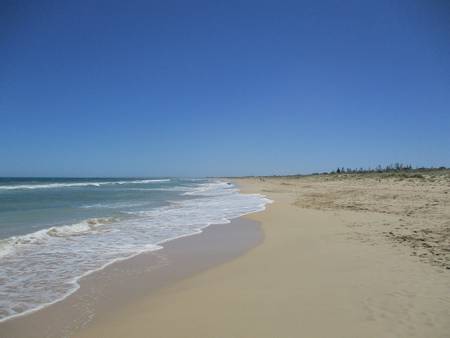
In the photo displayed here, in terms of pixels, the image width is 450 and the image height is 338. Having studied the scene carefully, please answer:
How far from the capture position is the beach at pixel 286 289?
389 centimetres

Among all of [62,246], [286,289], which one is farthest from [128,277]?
[62,246]

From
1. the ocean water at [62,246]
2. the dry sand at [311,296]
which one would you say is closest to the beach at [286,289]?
the dry sand at [311,296]

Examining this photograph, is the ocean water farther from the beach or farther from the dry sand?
the dry sand

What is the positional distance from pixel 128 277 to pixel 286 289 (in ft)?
9.94

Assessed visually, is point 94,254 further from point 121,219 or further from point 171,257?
point 121,219

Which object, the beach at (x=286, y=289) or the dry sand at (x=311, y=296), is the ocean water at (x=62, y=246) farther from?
the dry sand at (x=311, y=296)

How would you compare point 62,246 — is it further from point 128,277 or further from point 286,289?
point 286,289

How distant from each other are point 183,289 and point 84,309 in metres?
1.57

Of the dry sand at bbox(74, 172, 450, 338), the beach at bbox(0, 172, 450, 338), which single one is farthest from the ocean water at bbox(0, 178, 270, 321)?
the dry sand at bbox(74, 172, 450, 338)

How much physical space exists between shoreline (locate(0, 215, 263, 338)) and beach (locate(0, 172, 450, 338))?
32 millimetres

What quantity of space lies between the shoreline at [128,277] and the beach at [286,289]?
3cm

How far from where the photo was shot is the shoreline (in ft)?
13.7

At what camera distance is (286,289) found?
511 cm

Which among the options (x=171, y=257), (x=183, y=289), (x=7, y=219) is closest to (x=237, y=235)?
(x=171, y=257)
